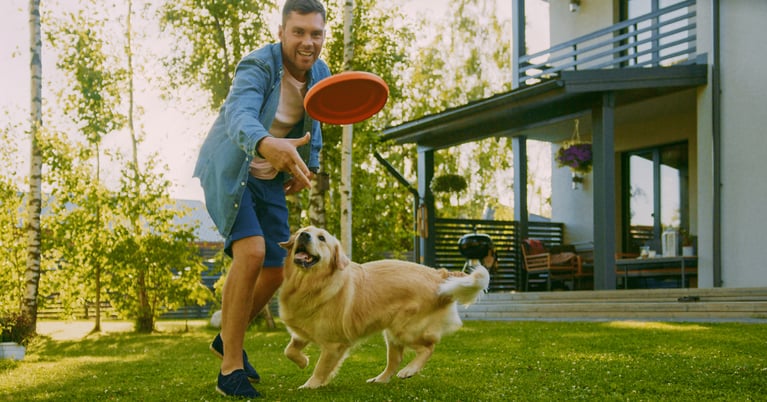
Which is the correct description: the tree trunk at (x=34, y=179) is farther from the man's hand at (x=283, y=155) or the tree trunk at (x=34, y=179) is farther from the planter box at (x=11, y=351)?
the man's hand at (x=283, y=155)

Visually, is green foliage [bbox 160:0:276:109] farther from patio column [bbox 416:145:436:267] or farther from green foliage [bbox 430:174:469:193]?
green foliage [bbox 430:174:469:193]

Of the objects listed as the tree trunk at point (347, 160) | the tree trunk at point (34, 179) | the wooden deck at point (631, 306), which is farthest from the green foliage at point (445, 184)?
the tree trunk at point (34, 179)

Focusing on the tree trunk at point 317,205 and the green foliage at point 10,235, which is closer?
the tree trunk at point 317,205

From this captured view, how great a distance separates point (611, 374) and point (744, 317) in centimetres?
437

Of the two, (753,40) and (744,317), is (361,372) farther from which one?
(753,40)

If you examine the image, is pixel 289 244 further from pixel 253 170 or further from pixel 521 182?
pixel 521 182

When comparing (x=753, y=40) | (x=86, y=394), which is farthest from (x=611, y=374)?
(x=753, y=40)

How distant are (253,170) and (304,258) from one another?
0.50 metres

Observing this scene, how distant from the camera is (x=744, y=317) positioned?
806cm

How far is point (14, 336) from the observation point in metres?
8.25

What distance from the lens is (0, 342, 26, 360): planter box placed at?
25.6 ft

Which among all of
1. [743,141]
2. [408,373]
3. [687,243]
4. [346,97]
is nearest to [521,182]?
[687,243]

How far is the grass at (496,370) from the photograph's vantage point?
3.80 m

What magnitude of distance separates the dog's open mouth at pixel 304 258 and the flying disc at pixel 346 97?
650mm
